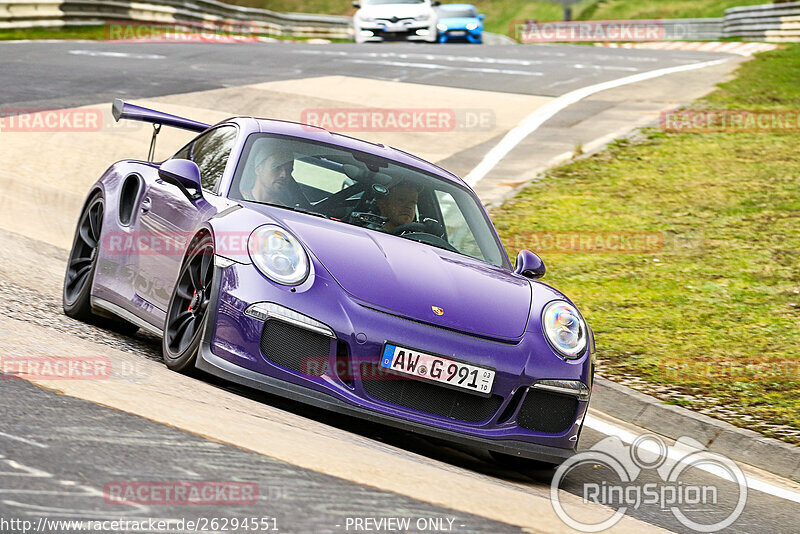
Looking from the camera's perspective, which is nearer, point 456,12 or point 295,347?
point 295,347

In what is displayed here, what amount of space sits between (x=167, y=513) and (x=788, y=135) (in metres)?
14.6

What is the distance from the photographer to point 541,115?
56.5 ft

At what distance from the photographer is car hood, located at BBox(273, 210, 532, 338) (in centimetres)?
509

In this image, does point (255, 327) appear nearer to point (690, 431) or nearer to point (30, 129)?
point (690, 431)

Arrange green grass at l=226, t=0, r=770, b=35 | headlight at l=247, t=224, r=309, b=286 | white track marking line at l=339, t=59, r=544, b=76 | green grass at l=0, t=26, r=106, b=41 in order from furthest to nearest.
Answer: green grass at l=226, t=0, r=770, b=35
green grass at l=0, t=26, r=106, b=41
white track marking line at l=339, t=59, r=544, b=76
headlight at l=247, t=224, r=309, b=286

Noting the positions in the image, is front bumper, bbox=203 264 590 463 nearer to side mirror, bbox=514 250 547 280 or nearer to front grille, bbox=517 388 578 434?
front grille, bbox=517 388 578 434

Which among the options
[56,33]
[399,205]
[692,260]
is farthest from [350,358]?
[56,33]

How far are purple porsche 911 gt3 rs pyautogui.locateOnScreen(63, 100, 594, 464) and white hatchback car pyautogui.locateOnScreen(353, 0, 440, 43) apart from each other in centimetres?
2389

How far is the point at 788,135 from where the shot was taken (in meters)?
16.3

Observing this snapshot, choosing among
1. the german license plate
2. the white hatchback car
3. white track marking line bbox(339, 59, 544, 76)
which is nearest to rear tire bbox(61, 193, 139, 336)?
the german license plate

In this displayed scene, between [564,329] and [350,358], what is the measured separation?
1128mm

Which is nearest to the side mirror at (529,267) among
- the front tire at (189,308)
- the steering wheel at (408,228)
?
the steering wheel at (408,228)

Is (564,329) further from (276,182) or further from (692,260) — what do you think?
(692,260)

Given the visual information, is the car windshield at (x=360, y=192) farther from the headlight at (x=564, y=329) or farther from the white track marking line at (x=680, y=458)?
the white track marking line at (x=680, y=458)
